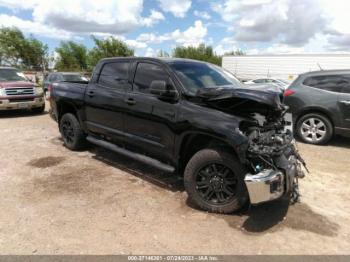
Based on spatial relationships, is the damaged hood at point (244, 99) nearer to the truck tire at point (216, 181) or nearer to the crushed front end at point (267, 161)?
the crushed front end at point (267, 161)

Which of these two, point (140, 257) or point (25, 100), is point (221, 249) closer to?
point (140, 257)

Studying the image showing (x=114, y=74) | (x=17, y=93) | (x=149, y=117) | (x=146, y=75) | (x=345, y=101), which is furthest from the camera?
(x=17, y=93)

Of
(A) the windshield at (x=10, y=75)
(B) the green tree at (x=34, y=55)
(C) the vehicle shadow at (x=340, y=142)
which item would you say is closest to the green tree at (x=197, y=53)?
(B) the green tree at (x=34, y=55)

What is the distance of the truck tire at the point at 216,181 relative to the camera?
351 cm

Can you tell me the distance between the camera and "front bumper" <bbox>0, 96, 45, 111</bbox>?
10195 millimetres

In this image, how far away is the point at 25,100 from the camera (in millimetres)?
10688

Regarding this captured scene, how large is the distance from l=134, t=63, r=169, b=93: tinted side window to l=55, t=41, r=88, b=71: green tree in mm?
44393

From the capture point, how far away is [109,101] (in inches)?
199

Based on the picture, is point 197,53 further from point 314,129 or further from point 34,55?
point 314,129

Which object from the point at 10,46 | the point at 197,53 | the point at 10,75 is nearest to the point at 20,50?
the point at 10,46

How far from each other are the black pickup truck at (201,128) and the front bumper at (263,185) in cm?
1

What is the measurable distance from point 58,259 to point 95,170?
2416mm

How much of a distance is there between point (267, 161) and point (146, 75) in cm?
229

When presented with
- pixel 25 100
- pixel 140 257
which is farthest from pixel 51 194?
pixel 25 100
